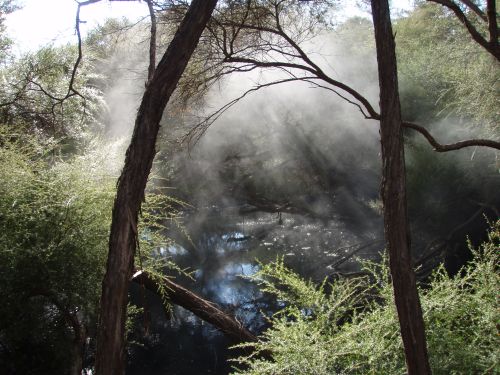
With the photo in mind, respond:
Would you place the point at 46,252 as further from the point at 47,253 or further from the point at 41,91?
the point at 41,91

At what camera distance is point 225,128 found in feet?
34.9

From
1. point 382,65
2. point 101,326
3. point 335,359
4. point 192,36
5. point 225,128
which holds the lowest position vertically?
point 335,359

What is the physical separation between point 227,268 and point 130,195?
5.20 m

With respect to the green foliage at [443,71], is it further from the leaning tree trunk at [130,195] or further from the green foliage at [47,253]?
the leaning tree trunk at [130,195]

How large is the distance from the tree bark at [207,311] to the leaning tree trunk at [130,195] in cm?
243

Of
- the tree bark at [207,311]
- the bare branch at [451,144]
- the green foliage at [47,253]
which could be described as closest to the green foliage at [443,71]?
the bare branch at [451,144]

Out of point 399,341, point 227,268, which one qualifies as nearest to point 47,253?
point 399,341

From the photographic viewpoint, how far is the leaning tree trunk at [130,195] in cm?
192

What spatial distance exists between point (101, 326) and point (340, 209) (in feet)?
22.9

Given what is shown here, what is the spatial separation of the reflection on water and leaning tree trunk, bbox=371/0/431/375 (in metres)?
2.89

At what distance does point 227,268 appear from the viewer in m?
7.06

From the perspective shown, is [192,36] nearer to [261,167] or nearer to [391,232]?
[391,232]

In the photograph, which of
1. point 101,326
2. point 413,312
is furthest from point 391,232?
point 101,326

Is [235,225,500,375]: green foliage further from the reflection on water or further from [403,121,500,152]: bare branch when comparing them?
the reflection on water
